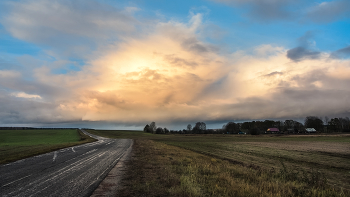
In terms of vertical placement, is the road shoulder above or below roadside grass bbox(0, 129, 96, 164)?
above

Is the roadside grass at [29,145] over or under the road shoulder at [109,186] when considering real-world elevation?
under

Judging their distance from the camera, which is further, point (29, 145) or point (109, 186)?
point (29, 145)

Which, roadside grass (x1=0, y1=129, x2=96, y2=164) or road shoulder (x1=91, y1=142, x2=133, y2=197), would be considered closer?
road shoulder (x1=91, y1=142, x2=133, y2=197)

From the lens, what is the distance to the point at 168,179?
11234mm

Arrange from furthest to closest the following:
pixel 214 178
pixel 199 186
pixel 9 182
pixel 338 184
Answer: pixel 338 184 → pixel 214 178 → pixel 9 182 → pixel 199 186

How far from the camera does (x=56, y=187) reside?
32.6ft

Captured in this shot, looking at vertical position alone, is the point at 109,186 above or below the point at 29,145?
above

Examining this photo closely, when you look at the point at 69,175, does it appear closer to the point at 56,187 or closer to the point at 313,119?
the point at 56,187

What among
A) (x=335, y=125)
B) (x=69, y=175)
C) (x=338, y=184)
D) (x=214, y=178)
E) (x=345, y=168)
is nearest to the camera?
(x=214, y=178)

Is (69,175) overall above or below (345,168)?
above

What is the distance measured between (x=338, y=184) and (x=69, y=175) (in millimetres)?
19361

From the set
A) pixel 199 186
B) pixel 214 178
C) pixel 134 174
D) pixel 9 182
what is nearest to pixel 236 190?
pixel 199 186

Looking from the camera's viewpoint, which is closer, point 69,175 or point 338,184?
point 69,175

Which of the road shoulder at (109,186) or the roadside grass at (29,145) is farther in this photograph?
the roadside grass at (29,145)
